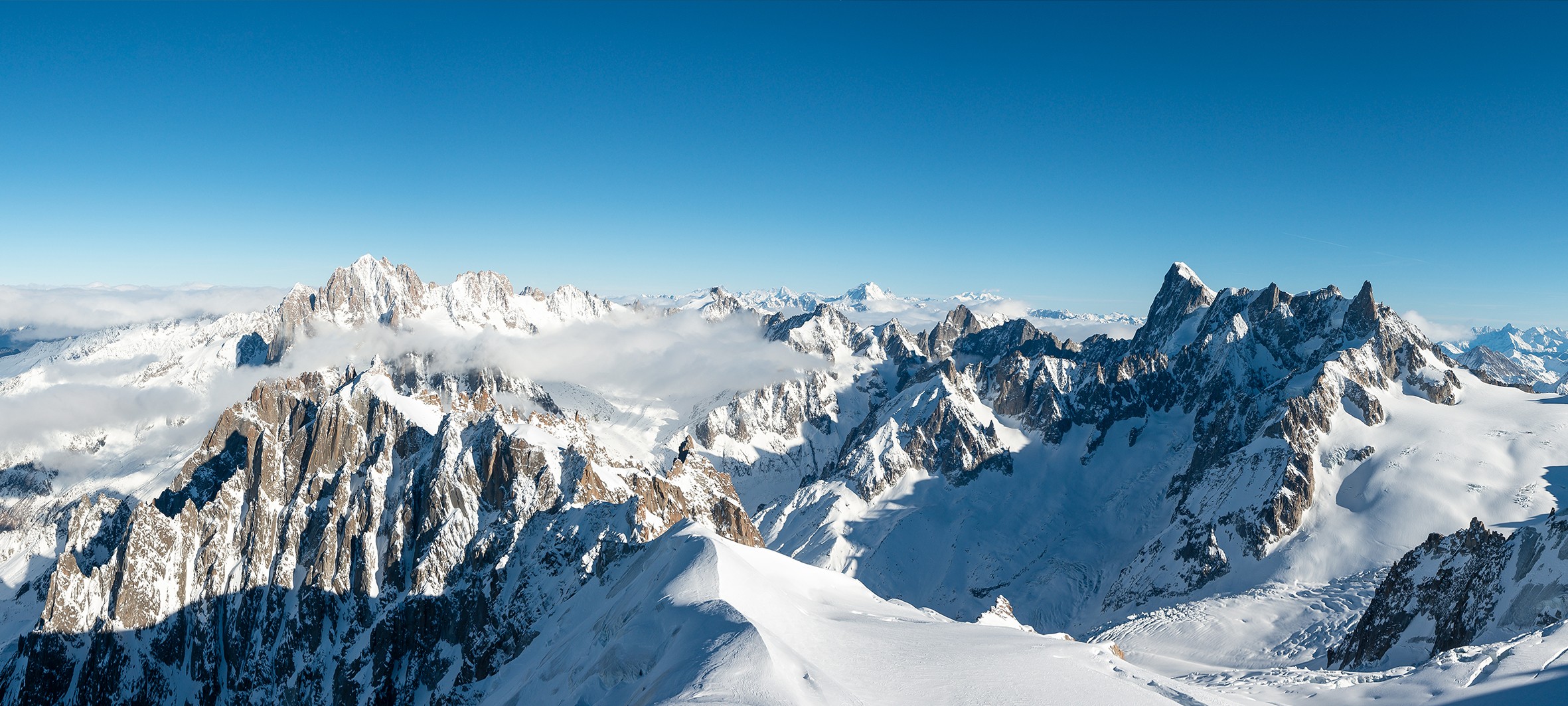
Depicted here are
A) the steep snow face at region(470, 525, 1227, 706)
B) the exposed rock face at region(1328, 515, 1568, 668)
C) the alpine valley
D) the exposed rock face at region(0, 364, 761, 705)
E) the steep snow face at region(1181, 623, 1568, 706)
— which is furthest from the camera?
the exposed rock face at region(0, 364, 761, 705)

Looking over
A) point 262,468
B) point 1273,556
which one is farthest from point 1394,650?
point 262,468

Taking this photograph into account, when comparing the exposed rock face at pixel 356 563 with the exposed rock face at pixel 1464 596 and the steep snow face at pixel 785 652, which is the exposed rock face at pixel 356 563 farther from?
the exposed rock face at pixel 1464 596

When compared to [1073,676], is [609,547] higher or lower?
lower

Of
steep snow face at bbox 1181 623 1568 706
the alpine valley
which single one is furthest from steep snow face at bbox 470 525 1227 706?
steep snow face at bbox 1181 623 1568 706

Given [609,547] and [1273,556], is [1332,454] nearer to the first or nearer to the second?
[1273,556]

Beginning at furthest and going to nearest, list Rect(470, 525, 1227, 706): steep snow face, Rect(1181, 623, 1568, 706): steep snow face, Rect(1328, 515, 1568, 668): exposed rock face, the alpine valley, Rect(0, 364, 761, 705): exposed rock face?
Rect(0, 364, 761, 705): exposed rock face, Rect(1328, 515, 1568, 668): exposed rock face, the alpine valley, Rect(470, 525, 1227, 706): steep snow face, Rect(1181, 623, 1568, 706): steep snow face

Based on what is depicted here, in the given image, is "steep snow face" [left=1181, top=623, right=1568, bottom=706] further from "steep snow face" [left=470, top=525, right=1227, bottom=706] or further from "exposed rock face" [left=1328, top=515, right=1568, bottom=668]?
"exposed rock face" [left=1328, top=515, right=1568, bottom=668]

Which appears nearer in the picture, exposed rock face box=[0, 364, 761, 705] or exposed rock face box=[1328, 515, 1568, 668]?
exposed rock face box=[1328, 515, 1568, 668]

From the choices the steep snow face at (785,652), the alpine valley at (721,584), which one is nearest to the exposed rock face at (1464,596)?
the alpine valley at (721,584)
